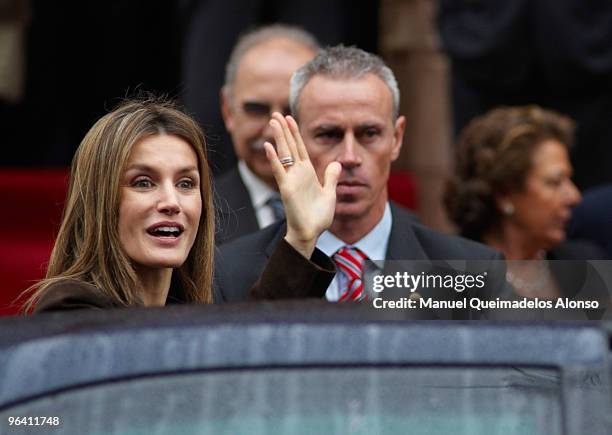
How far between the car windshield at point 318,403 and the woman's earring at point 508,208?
354cm

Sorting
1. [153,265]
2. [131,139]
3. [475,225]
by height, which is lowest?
[153,265]

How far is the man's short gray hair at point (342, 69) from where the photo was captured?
3.74 metres

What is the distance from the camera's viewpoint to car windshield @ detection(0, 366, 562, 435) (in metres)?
1.93

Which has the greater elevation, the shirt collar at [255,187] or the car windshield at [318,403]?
the shirt collar at [255,187]

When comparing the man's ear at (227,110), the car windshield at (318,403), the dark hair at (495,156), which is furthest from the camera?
the dark hair at (495,156)

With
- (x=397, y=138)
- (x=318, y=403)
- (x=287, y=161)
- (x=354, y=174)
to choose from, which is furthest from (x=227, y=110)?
(x=318, y=403)

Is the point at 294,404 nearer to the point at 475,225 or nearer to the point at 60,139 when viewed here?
the point at 475,225

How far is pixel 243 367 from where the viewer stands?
6.40ft

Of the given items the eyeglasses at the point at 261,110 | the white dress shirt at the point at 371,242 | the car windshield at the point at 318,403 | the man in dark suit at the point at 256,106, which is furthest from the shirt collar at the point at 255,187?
the car windshield at the point at 318,403

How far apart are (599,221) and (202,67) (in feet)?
6.18

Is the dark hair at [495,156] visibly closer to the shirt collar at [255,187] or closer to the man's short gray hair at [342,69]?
the shirt collar at [255,187]

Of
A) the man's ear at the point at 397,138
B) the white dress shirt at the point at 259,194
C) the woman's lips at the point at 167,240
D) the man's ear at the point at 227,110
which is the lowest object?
the woman's lips at the point at 167,240

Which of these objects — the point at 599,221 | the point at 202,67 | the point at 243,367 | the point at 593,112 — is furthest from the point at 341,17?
the point at 243,367

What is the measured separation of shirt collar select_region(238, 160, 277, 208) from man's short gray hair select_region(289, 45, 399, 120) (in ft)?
2.53
